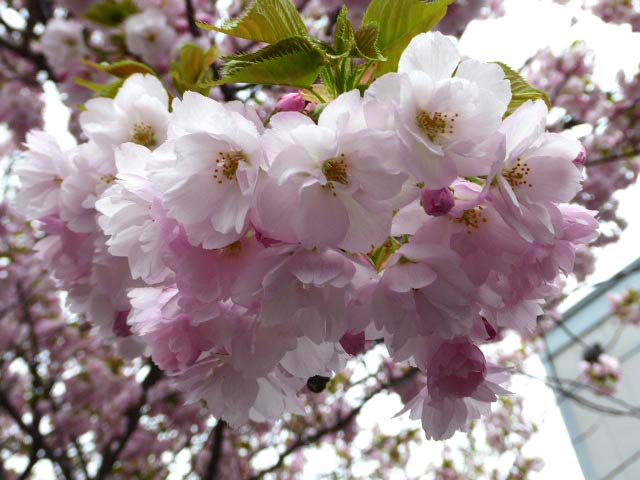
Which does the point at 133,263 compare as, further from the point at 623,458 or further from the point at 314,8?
the point at 623,458

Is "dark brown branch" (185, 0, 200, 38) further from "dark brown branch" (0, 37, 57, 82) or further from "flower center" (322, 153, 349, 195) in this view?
"flower center" (322, 153, 349, 195)

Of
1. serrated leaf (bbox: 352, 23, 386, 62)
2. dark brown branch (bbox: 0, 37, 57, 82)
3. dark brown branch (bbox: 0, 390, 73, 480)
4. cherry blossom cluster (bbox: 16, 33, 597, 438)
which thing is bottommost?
dark brown branch (bbox: 0, 390, 73, 480)

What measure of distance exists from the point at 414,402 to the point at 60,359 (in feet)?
16.1

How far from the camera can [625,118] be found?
12.1 feet

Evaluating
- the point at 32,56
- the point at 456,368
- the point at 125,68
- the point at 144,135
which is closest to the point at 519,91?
the point at 456,368

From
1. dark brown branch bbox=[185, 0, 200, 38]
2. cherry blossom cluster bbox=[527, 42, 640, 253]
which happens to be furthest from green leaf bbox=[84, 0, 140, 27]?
cherry blossom cluster bbox=[527, 42, 640, 253]

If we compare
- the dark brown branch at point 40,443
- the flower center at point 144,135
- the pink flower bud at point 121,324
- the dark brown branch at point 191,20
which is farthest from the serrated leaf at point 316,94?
the dark brown branch at point 40,443

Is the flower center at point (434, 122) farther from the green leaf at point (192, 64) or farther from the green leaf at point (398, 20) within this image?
the green leaf at point (192, 64)

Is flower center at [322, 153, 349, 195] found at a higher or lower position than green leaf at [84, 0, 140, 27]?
higher

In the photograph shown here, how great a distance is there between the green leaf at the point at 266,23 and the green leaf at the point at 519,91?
0.29 meters

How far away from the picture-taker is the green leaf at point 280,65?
0.68m

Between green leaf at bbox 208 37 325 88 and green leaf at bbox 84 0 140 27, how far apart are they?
1.37m

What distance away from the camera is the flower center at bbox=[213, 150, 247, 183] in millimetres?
620

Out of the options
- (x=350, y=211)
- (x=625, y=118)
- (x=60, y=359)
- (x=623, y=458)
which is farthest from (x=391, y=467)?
(x=350, y=211)
